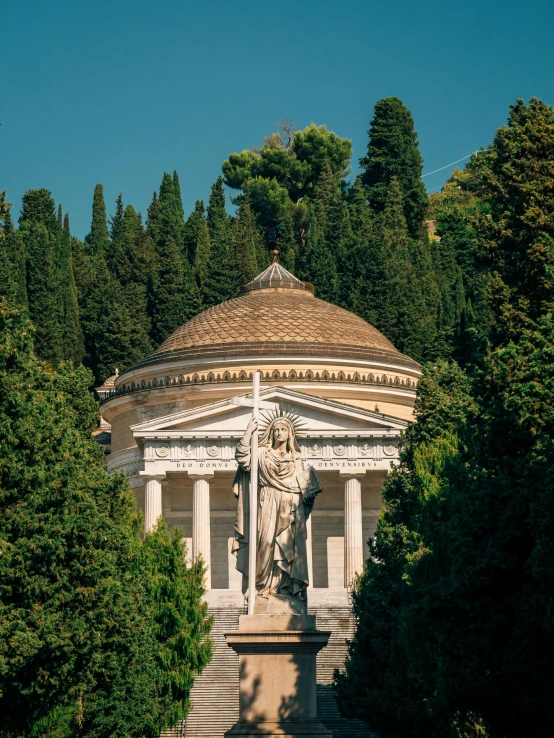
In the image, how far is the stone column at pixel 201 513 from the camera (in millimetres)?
63500

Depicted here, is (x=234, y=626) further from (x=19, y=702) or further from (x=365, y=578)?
(x=19, y=702)

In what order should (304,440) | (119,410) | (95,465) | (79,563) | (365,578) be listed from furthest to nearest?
(119,410) → (304,440) → (365,578) → (95,465) → (79,563)

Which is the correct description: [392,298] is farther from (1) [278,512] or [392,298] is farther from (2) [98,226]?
(1) [278,512]

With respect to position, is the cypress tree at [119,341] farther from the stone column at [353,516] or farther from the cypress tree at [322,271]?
the stone column at [353,516]

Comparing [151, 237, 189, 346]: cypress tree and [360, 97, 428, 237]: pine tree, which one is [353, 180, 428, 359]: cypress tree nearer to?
[151, 237, 189, 346]: cypress tree

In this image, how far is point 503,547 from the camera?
2769 centimetres

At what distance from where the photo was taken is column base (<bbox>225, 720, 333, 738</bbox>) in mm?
22172

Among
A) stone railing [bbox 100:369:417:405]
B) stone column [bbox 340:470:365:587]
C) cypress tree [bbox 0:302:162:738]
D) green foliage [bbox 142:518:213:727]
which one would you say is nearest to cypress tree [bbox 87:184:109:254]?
stone railing [bbox 100:369:417:405]

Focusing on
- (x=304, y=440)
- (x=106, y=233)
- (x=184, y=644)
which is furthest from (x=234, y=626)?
(x=106, y=233)

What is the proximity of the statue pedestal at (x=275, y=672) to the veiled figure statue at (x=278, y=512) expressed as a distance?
855 millimetres

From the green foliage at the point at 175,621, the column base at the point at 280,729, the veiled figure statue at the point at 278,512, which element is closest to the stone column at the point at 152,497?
the green foliage at the point at 175,621

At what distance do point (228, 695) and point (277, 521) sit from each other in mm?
24360

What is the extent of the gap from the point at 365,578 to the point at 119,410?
107 feet

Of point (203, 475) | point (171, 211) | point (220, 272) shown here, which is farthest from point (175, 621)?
point (171, 211)
